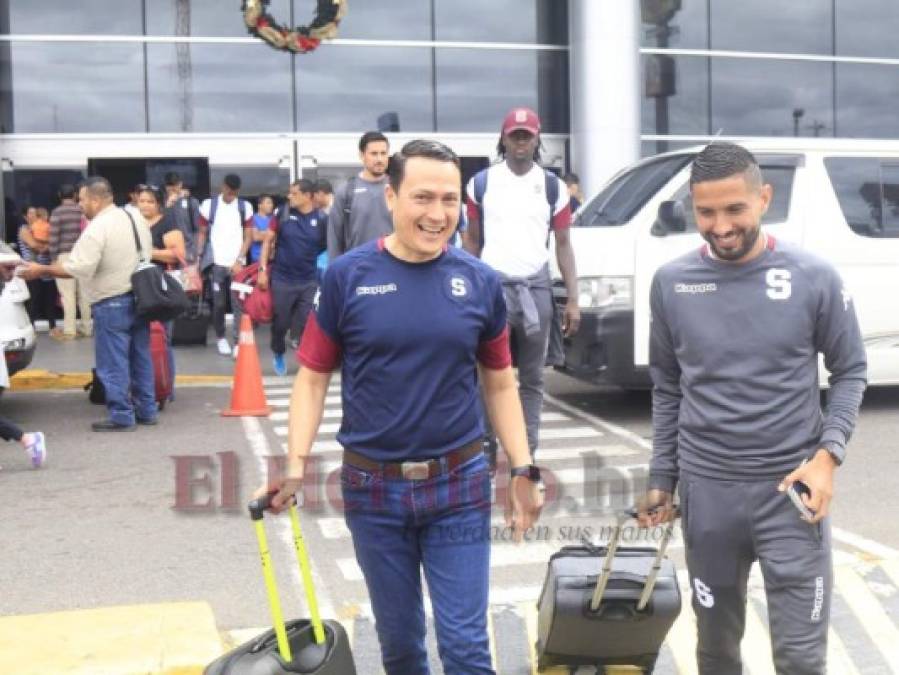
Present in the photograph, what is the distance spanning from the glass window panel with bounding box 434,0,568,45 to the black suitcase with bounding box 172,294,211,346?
5709 mm

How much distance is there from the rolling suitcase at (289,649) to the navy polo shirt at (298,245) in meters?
7.69

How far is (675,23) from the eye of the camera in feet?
58.3

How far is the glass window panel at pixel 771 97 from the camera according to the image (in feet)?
59.2

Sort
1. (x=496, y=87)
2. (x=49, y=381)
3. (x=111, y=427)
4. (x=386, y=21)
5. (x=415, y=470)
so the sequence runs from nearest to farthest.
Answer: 1. (x=415, y=470)
2. (x=111, y=427)
3. (x=49, y=381)
4. (x=386, y=21)
5. (x=496, y=87)

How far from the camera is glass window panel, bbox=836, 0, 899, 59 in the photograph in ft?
61.6

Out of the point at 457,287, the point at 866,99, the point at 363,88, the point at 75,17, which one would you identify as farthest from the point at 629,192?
the point at 866,99

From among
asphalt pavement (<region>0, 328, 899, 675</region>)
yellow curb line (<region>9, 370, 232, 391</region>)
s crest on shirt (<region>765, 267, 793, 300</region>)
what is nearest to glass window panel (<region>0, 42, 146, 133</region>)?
yellow curb line (<region>9, 370, 232, 391</region>)

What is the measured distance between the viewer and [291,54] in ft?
54.9

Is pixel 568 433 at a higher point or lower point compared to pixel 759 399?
lower

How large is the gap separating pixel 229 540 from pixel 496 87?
12.4m

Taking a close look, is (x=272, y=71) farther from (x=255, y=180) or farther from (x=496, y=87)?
(x=496, y=87)

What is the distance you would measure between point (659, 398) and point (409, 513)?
832mm

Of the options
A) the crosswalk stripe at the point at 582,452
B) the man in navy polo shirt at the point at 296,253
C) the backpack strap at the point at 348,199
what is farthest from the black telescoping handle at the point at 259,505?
the man in navy polo shirt at the point at 296,253

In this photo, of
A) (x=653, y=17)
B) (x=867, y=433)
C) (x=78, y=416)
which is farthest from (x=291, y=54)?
(x=867, y=433)
